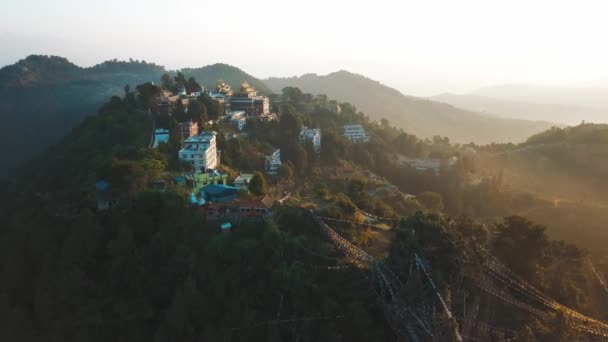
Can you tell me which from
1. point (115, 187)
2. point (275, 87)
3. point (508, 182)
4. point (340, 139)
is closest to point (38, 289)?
point (115, 187)

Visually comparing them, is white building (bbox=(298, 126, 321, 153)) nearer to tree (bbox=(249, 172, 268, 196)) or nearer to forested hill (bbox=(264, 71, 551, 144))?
tree (bbox=(249, 172, 268, 196))

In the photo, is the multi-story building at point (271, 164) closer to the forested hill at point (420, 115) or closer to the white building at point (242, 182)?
the white building at point (242, 182)

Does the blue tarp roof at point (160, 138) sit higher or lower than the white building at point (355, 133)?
higher

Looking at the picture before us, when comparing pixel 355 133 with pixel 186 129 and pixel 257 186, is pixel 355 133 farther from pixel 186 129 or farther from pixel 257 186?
pixel 257 186

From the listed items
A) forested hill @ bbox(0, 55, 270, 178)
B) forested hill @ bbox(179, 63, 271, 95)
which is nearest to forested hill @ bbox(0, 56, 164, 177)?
forested hill @ bbox(0, 55, 270, 178)

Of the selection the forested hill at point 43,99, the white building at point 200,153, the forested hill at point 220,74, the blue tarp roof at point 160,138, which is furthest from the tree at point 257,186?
the forested hill at point 220,74

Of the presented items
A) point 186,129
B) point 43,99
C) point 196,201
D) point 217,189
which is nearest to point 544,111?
point 43,99
